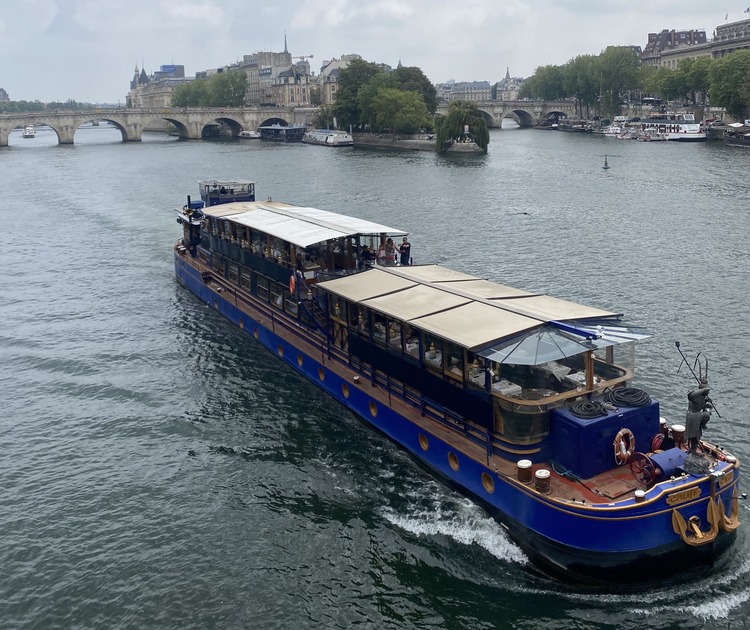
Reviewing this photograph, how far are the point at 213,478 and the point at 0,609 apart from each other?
7.26m

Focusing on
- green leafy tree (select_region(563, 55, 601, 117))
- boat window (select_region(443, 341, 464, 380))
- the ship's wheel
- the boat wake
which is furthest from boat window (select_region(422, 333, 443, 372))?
green leafy tree (select_region(563, 55, 601, 117))

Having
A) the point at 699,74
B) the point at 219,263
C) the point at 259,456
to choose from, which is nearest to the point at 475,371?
the point at 259,456

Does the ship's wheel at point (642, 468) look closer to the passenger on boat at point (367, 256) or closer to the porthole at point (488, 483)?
the porthole at point (488, 483)

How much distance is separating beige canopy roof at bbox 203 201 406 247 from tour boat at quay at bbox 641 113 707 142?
371 ft

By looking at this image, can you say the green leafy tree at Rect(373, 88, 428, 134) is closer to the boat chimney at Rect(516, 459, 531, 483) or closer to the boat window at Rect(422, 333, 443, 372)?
the boat window at Rect(422, 333, 443, 372)

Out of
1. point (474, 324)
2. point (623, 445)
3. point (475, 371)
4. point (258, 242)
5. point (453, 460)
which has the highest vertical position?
point (258, 242)

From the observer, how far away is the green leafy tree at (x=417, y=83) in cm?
15925

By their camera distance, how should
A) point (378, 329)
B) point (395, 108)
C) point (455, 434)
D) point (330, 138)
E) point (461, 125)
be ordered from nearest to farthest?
1. point (455, 434)
2. point (378, 329)
3. point (461, 125)
4. point (395, 108)
5. point (330, 138)

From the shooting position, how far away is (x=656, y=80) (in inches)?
6594

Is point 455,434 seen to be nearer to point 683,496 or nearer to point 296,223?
point 683,496

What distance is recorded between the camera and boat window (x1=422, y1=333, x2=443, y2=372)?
22.5 m

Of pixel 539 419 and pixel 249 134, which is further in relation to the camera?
pixel 249 134

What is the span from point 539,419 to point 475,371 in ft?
7.50

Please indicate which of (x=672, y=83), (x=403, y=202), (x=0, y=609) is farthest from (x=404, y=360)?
(x=672, y=83)
